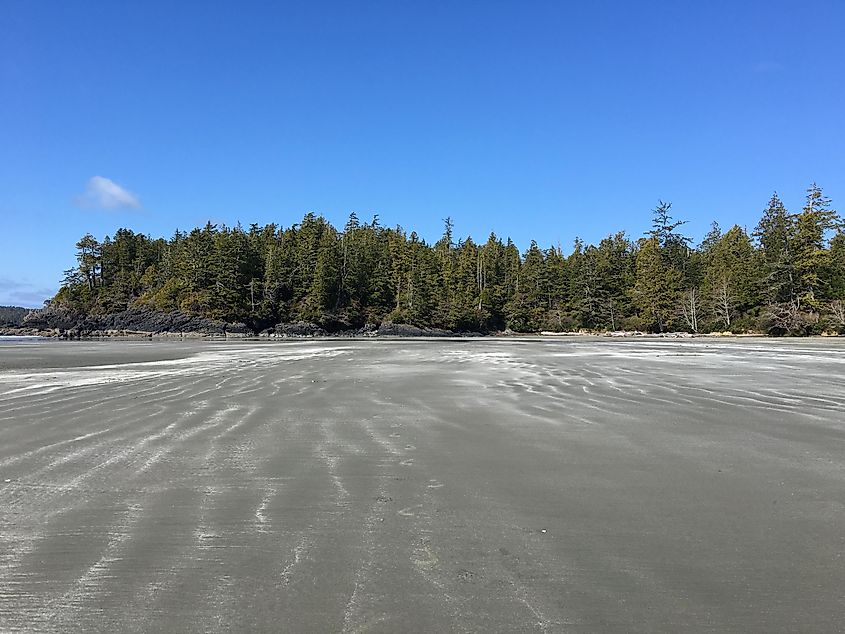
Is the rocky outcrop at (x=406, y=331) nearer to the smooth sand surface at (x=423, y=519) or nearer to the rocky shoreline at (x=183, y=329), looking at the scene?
the rocky shoreline at (x=183, y=329)

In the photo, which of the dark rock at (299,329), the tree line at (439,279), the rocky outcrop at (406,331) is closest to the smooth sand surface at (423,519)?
the tree line at (439,279)

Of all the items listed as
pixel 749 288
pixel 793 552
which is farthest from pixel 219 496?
pixel 749 288

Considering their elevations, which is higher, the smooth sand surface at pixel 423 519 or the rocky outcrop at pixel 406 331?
the rocky outcrop at pixel 406 331

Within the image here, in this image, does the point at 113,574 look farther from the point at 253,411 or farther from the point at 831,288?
the point at 831,288

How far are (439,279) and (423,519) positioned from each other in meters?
94.0

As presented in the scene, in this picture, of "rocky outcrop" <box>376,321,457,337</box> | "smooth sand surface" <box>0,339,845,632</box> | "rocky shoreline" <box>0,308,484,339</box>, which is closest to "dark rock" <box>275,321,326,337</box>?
"rocky shoreline" <box>0,308,484,339</box>

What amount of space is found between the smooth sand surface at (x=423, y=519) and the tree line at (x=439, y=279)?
6036 cm

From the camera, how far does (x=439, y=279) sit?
9769cm

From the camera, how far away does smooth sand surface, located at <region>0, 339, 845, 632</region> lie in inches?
112

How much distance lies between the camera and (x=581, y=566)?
10.9 feet

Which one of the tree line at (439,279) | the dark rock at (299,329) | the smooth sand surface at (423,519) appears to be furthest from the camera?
the dark rock at (299,329)

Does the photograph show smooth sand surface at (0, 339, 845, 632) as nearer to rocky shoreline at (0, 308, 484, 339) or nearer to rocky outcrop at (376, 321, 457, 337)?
rocky shoreline at (0, 308, 484, 339)

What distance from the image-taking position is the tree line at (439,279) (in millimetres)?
71188

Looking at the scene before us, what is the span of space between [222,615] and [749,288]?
7554 cm
